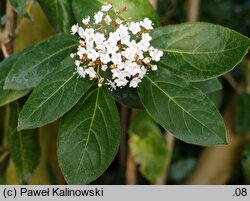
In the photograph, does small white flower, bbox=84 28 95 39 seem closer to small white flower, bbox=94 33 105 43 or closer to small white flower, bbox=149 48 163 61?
small white flower, bbox=94 33 105 43

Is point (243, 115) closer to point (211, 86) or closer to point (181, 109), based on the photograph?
point (211, 86)

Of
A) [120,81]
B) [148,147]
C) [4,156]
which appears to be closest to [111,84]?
[120,81]

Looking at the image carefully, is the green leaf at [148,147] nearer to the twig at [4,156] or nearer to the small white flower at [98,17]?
the twig at [4,156]

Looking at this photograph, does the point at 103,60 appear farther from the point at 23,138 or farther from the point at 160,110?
A: the point at 23,138

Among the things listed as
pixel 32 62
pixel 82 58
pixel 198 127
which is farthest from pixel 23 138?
pixel 198 127

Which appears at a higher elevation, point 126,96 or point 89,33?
point 89,33

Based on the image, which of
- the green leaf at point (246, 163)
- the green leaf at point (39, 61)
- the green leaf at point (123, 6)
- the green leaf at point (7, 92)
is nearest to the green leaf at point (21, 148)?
the green leaf at point (7, 92)
